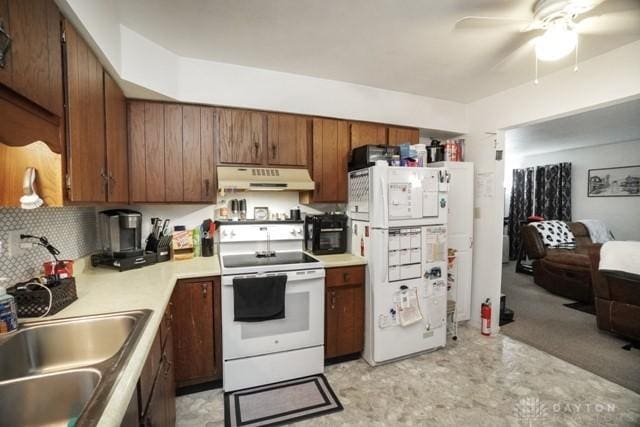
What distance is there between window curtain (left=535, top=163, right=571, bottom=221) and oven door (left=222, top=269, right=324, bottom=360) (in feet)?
21.3

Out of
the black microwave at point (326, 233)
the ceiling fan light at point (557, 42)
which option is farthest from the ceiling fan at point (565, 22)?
the black microwave at point (326, 233)

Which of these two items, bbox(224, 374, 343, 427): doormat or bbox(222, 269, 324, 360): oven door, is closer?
bbox(224, 374, 343, 427): doormat

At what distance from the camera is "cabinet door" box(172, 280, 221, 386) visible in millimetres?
1949

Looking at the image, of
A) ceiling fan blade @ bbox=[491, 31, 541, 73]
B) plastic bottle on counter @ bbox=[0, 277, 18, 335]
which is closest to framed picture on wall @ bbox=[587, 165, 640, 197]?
ceiling fan blade @ bbox=[491, 31, 541, 73]

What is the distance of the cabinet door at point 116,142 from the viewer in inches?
66.5

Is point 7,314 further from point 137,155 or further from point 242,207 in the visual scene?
point 242,207

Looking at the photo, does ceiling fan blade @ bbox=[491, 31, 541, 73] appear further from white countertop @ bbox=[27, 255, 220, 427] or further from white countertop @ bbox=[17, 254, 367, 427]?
white countertop @ bbox=[27, 255, 220, 427]

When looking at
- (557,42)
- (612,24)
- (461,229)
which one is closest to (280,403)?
(461,229)

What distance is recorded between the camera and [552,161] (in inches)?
249

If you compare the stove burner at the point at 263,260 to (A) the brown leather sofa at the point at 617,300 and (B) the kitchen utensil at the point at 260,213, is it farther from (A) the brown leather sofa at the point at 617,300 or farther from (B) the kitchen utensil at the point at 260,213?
(A) the brown leather sofa at the point at 617,300

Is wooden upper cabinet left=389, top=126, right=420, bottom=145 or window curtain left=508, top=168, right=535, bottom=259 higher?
wooden upper cabinet left=389, top=126, right=420, bottom=145

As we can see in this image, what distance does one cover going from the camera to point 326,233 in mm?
2617

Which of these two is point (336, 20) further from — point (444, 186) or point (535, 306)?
point (535, 306)

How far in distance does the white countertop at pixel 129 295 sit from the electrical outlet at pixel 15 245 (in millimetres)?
334
